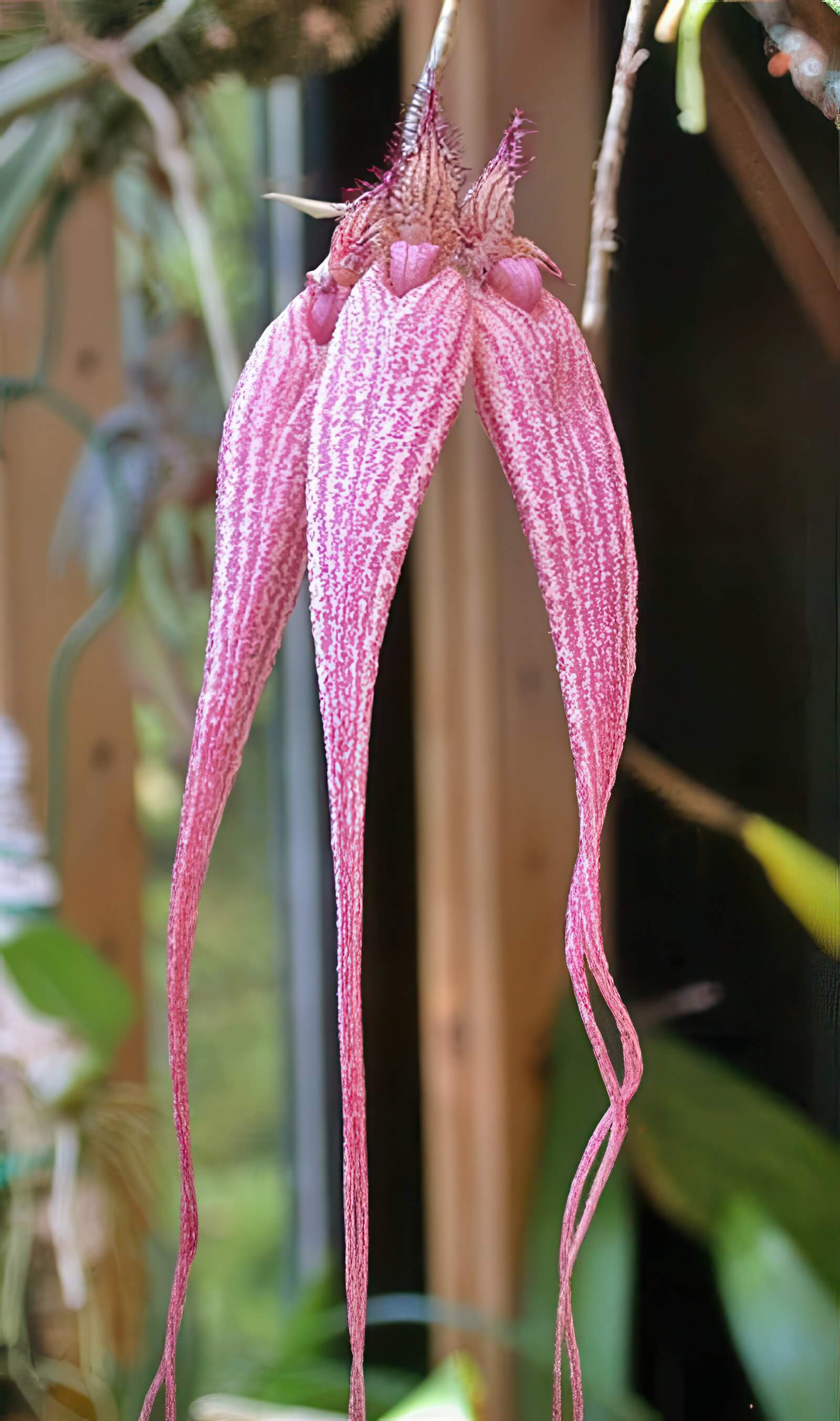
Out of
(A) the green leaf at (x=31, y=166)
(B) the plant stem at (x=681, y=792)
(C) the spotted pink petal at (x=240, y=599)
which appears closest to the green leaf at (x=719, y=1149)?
(B) the plant stem at (x=681, y=792)

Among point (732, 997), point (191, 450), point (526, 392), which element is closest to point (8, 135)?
point (191, 450)

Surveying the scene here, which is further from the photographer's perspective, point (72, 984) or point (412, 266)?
point (72, 984)

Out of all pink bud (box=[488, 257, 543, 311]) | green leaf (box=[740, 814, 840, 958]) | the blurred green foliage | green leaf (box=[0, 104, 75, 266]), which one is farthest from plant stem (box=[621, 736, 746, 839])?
green leaf (box=[0, 104, 75, 266])

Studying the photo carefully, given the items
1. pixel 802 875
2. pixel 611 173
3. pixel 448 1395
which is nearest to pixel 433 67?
pixel 611 173

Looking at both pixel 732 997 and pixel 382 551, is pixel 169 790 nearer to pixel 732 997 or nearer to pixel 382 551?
pixel 382 551

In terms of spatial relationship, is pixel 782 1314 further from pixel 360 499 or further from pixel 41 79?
pixel 41 79

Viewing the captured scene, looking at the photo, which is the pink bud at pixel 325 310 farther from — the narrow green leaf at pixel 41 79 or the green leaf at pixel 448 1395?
the green leaf at pixel 448 1395
